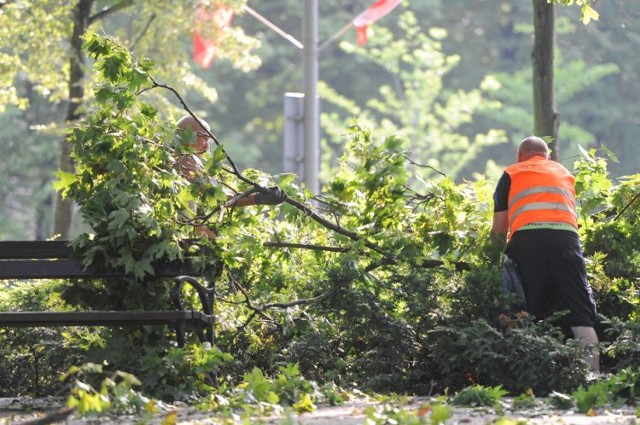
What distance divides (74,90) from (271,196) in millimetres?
11637

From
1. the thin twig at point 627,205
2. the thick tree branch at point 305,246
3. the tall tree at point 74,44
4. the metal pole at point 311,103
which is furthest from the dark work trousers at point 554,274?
the tall tree at point 74,44

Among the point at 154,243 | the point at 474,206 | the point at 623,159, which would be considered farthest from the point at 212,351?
the point at 623,159

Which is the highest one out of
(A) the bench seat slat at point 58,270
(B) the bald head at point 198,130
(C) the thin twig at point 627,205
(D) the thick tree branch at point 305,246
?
(B) the bald head at point 198,130

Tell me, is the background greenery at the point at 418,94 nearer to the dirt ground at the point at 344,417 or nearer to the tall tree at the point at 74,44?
the tall tree at the point at 74,44

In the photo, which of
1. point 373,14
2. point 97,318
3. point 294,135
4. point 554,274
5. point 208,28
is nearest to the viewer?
point 97,318

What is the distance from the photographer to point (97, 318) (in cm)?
775

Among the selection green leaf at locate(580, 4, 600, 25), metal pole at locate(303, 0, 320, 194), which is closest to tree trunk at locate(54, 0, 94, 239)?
metal pole at locate(303, 0, 320, 194)

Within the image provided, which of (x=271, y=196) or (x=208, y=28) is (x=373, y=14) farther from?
(x=271, y=196)

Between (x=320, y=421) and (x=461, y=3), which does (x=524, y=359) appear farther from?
(x=461, y=3)

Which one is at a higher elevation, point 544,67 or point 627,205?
point 544,67

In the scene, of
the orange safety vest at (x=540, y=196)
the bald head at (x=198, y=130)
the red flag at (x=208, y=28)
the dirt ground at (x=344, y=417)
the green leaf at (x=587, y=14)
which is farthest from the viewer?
the red flag at (x=208, y=28)

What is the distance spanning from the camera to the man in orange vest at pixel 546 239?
29.9ft

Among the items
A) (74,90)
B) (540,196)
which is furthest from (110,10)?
(540,196)

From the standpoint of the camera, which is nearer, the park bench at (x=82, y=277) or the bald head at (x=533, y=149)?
the park bench at (x=82, y=277)
